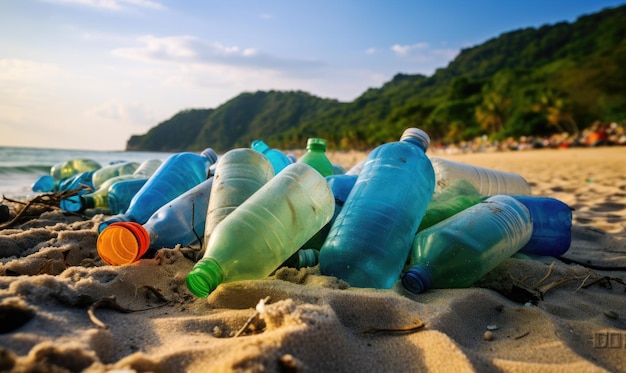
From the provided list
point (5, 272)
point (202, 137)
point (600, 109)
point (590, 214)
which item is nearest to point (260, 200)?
point (5, 272)

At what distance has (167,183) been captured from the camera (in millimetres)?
2260

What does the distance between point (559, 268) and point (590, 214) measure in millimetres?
1843

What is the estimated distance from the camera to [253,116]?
113m

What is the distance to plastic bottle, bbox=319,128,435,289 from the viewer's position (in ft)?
4.83

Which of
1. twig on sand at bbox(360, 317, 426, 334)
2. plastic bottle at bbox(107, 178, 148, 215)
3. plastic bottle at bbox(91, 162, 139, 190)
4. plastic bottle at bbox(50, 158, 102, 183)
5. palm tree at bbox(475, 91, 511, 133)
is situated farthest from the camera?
palm tree at bbox(475, 91, 511, 133)

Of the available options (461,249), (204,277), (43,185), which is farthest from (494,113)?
(204,277)

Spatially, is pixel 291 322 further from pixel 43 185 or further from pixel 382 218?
pixel 43 185

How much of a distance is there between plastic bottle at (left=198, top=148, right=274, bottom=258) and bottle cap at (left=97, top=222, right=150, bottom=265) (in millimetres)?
240

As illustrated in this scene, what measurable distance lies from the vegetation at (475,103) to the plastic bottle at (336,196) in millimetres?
29331

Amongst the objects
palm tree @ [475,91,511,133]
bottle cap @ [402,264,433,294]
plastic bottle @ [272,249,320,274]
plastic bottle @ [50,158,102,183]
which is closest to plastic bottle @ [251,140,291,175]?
plastic bottle @ [272,249,320,274]

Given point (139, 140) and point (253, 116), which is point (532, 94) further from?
point (139, 140)

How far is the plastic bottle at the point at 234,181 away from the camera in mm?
1642

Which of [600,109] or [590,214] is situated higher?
[600,109]

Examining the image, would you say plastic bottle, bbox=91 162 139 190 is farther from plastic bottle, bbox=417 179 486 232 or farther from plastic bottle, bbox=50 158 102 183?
plastic bottle, bbox=417 179 486 232
